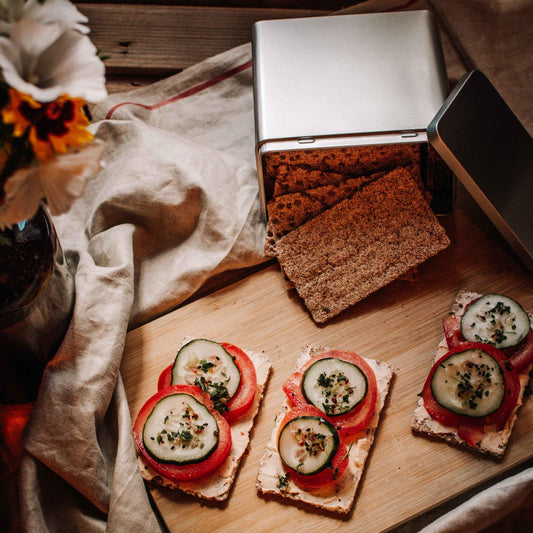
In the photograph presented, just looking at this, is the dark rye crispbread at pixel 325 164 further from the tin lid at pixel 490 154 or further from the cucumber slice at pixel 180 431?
the cucumber slice at pixel 180 431

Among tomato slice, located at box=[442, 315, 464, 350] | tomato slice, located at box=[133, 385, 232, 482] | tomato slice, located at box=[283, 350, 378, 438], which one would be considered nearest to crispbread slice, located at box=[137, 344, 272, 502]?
tomato slice, located at box=[133, 385, 232, 482]

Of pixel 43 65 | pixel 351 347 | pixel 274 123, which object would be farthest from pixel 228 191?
pixel 43 65

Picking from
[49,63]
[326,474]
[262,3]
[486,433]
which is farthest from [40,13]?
[262,3]

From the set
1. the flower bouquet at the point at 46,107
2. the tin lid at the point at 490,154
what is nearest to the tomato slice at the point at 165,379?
the flower bouquet at the point at 46,107

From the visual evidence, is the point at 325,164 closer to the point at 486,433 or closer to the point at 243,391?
the point at 243,391

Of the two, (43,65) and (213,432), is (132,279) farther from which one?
(43,65)

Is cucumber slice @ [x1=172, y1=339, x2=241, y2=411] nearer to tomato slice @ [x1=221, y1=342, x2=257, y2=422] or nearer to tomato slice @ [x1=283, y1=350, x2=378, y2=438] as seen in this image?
tomato slice @ [x1=221, y1=342, x2=257, y2=422]
